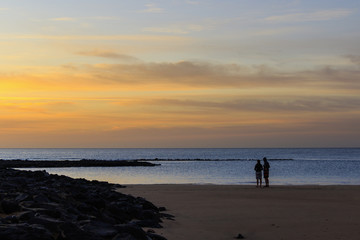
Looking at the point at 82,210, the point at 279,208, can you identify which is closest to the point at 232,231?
the point at 82,210

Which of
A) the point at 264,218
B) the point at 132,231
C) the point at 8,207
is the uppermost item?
the point at 8,207

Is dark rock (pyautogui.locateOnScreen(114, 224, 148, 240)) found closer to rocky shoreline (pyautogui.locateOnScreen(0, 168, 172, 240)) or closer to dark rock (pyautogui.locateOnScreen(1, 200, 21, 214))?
rocky shoreline (pyautogui.locateOnScreen(0, 168, 172, 240))

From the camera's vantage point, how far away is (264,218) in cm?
1327

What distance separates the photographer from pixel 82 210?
35.2 ft

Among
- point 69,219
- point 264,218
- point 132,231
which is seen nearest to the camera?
point 132,231

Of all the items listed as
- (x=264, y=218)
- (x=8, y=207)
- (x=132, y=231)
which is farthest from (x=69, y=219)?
(x=264, y=218)

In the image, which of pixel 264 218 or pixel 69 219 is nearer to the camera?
pixel 69 219

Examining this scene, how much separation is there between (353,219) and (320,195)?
25.3 feet

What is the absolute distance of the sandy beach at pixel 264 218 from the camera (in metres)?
10.8

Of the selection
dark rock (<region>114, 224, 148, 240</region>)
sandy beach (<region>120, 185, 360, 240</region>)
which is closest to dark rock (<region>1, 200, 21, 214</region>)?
dark rock (<region>114, 224, 148, 240</region>)

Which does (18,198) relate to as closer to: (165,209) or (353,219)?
(165,209)

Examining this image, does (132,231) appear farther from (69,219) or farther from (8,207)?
(8,207)

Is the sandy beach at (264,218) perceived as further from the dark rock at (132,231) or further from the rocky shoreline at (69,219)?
the dark rock at (132,231)

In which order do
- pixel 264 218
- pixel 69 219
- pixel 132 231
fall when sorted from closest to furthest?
pixel 132 231, pixel 69 219, pixel 264 218
